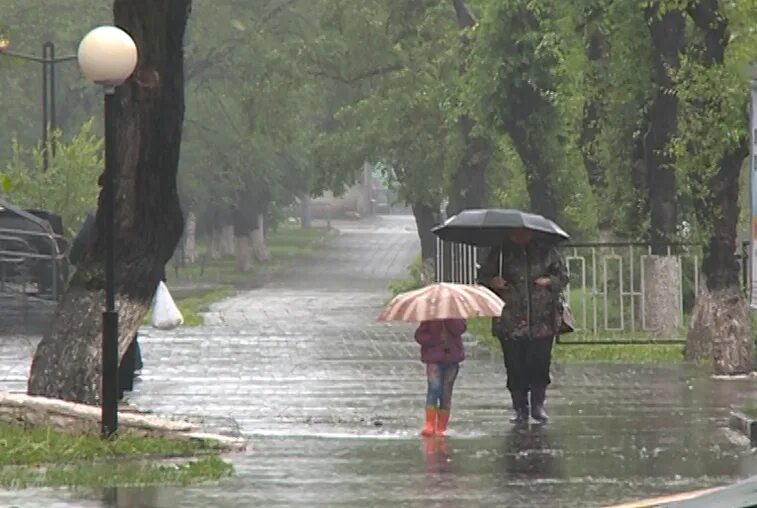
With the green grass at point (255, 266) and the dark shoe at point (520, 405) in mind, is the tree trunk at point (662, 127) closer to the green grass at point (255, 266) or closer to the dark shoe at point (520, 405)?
the dark shoe at point (520, 405)

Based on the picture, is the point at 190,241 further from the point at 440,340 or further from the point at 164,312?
the point at 440,340

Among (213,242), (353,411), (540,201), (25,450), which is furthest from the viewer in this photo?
(213,242)

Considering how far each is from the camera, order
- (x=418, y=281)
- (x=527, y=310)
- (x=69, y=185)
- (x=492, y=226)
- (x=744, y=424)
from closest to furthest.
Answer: (x=744, y=424)
(x=527, y=310)
(x=492, y=226)
(x=69, y=185)
(x=418, y=281)

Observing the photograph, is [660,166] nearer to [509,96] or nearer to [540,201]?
[509,96]

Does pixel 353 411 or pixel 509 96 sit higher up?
pixel 509 96

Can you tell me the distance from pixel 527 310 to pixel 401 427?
4.69 feet

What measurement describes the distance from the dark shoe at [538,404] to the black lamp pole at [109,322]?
12.9ft

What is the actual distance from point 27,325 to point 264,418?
14.1 metres

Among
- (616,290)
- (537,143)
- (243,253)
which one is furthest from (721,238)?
(243,253)

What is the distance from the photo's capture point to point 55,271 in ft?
103

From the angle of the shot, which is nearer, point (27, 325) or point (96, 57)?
point (96, 57)

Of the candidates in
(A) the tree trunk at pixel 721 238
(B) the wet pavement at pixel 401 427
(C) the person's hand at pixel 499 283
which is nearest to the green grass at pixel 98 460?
(B) the wet pavement at pixel 401 427

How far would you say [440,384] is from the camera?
1599cm

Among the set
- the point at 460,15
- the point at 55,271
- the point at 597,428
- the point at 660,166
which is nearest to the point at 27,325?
the point at 55,271
